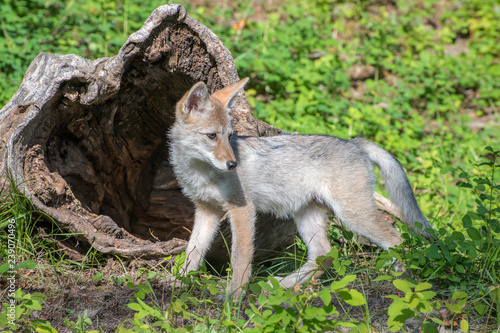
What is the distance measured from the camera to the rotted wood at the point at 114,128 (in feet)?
12.6

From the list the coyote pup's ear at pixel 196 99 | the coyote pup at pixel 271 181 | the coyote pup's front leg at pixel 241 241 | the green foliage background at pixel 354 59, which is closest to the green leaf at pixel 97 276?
the coyote pup at pixel 271 181

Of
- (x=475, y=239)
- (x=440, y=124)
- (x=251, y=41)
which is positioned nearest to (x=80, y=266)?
(x=475, y=239)

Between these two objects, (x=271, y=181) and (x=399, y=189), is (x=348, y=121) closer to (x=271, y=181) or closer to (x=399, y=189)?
(x=399, y=189)

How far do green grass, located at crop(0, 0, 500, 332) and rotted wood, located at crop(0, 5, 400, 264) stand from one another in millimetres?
237

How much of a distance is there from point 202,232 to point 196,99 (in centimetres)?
120

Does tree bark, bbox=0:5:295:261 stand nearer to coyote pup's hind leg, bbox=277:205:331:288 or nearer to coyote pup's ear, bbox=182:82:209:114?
coyote pup's hind leg, bbox=277:205:331:288

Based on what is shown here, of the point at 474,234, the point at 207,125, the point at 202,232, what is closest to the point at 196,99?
the point at 207,125

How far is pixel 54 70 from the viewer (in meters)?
4.12

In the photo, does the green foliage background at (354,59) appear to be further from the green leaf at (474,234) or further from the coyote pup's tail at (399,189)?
the green leaf at (474,234)

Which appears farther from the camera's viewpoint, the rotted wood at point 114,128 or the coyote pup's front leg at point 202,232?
the coyote pup's front leg at point 202,232

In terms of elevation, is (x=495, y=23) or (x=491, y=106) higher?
(x=495, y=23)

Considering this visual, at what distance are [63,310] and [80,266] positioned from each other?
646mm

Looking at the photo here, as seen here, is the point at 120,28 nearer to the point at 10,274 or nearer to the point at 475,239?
the point at 10,274

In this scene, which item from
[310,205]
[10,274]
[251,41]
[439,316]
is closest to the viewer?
[439,316]
